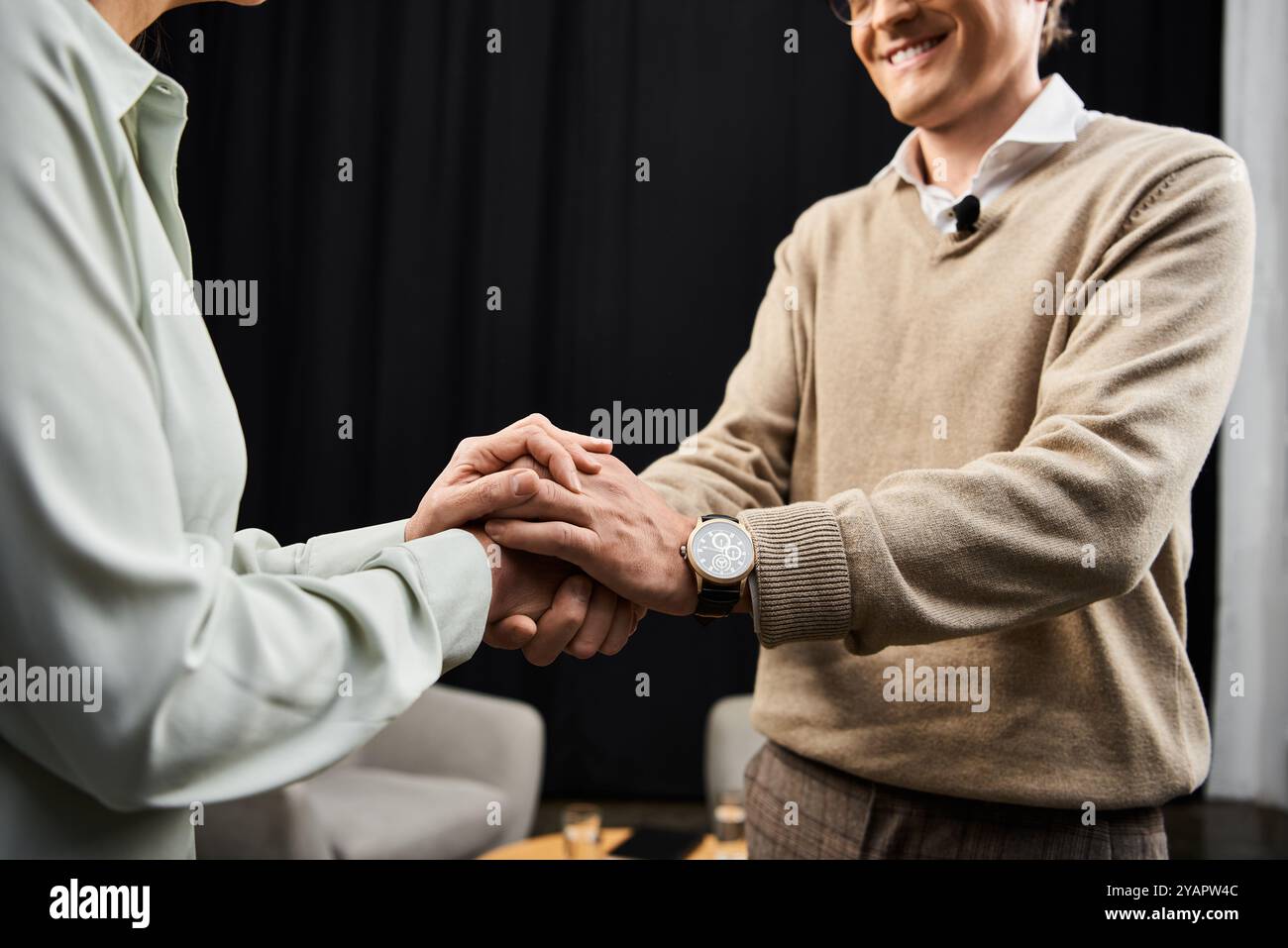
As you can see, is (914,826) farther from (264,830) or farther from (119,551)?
(264,830)

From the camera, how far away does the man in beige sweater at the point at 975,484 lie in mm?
1059

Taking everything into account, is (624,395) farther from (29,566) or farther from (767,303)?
(29,566)

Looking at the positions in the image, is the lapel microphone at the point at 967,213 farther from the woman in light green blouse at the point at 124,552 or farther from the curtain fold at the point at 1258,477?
the curtain fold at the point at 1258,477

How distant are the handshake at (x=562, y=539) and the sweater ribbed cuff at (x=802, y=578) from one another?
10cm

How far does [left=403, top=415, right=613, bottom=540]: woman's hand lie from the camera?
1.14 m

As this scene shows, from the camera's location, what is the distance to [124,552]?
0.62 meters

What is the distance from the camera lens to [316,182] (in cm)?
352

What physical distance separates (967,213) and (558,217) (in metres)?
2.74

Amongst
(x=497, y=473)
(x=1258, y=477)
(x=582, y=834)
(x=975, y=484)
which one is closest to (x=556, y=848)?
(x=582, y=834)

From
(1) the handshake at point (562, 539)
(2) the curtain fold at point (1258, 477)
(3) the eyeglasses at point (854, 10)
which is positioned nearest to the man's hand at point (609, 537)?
(1) the handshake at point (562, 539)

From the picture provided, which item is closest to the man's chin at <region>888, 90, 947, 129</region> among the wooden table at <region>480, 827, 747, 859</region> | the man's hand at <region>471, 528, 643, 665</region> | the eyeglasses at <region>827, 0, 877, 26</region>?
the eyeglasses at <region>827, 0, 877, 26</region>

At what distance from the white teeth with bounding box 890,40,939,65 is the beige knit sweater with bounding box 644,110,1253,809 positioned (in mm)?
168

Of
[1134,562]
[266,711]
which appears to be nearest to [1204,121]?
[1134,562]

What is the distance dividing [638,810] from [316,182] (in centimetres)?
262
